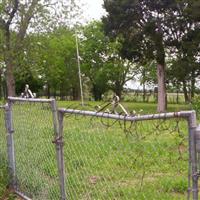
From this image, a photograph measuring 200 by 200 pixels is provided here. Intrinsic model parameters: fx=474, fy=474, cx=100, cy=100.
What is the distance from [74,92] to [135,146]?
6214 centimetres

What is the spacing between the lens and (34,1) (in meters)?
29.9

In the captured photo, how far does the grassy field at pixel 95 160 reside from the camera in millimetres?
4398

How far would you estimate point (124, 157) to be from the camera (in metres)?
4.64

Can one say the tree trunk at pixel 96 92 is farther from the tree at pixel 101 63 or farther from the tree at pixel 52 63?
the tree at pixel 52 63

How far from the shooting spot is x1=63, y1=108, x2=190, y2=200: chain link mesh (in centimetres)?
391

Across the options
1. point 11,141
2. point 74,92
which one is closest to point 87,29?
point 74,92

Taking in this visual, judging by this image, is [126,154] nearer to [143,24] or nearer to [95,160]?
[95,160]

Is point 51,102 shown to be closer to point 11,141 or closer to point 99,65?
point 11,141

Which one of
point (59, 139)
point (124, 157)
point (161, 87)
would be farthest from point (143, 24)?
point (124, 157)

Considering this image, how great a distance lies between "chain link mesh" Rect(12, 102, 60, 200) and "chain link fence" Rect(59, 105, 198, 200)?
25cm

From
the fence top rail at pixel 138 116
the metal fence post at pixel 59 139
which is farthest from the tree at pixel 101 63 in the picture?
the fence top rail at pixel 138 116

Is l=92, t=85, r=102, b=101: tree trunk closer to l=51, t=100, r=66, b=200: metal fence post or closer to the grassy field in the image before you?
the grassy field

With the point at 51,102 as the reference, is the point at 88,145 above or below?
below

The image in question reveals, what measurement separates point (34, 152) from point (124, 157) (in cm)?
206
